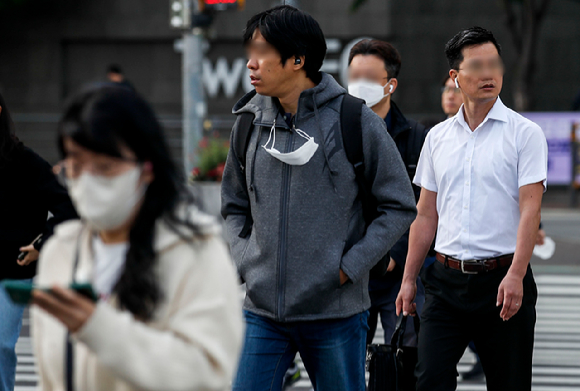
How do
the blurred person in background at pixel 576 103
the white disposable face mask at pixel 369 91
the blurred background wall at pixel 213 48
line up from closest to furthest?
1. the white disposable face mask at pixel 369 91
2. the blurred person in background at pixel 576 103
3. the blurred background wall at pixel 213 48

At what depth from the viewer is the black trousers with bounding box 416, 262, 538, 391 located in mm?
3811

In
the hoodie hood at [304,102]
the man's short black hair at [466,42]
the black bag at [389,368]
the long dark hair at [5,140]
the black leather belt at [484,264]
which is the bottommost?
the black bag at [389,368]

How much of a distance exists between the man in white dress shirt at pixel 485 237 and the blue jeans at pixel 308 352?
0.61m

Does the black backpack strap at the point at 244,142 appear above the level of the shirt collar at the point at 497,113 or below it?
below

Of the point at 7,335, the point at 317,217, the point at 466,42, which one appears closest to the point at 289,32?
the point at 317,217

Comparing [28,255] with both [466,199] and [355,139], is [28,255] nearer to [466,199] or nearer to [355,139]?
[355,139]

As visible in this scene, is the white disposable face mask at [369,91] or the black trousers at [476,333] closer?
the black trousers at [476,333]

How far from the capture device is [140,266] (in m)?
1.84

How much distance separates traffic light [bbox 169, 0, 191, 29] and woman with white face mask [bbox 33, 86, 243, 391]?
36.9 feet

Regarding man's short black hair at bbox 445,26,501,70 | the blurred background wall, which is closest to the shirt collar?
man's short black hair at bbox 445,26,501,70

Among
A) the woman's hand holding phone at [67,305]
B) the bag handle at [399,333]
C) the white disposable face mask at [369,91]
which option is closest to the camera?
the woman's hand holding phone at [67,305]

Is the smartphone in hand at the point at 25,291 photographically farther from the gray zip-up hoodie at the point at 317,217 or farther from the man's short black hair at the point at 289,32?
the man's short black hair at the point at 289,32

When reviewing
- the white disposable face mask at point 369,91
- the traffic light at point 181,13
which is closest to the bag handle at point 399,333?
the white disposable face mask at point 369,91

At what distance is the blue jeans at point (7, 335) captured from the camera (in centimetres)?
395
